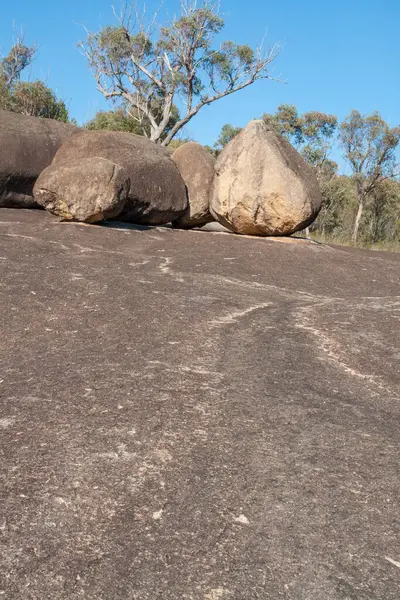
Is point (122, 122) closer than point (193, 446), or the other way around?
point (193, 446)

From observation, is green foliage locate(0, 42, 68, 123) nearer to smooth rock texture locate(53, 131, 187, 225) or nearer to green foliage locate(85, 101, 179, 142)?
green foliage locate(85, 101, 179, 142)

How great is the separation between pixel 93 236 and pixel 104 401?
19.8ft

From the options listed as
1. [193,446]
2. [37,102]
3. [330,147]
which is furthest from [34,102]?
[193,446]

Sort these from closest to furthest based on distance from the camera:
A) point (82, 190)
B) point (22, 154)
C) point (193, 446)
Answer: point (193, 446), point (82, 190), point (22, 154)

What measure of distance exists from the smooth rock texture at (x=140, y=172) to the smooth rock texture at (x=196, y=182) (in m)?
0.25

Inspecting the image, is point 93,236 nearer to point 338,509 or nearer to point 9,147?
point 9,147

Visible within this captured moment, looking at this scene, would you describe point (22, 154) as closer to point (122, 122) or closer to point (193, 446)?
point (193, 446)

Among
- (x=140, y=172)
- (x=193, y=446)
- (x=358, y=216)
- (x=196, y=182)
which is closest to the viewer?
(x=193, y=446)

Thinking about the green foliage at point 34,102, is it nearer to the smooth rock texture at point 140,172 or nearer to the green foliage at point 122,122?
the green foliage at point 122,122

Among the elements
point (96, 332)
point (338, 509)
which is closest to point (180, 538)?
point (338, 509)

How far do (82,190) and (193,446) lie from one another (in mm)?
7345

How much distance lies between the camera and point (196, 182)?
1186cm

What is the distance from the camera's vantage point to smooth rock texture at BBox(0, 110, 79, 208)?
11.0 meters

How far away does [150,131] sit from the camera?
29547 mm
